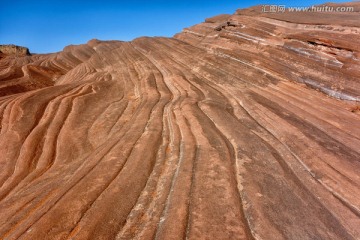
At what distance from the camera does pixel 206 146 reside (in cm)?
677

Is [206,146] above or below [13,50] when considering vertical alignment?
below

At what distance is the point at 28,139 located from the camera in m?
8.61

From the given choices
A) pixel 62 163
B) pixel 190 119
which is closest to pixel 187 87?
pixel 190 119

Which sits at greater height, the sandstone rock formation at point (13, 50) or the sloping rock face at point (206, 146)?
the sandstone rock formation at point (13, 50)

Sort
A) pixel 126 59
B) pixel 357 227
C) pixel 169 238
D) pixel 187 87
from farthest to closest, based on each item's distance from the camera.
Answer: pixel 126 59 < pixel 187 87 < pixel 357 227 < pixel 169 238

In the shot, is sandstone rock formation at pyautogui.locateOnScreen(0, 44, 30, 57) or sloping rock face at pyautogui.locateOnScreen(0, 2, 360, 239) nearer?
sloping rock face at pyautogui.locateOnScreen(0, 2, 360, 239)

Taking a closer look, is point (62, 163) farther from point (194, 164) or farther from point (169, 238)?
point (169, 238)

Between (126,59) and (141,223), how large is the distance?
16.5 metres

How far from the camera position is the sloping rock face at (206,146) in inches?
176

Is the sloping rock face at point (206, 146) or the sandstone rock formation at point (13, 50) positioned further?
the sandstone rock formation at point (13, 50)

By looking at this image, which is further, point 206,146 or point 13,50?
point 13,50

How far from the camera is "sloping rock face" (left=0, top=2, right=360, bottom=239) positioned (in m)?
4.47

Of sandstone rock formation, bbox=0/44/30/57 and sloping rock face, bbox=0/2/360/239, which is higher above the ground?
sandstone rock formation, bbox=0/44/30/57

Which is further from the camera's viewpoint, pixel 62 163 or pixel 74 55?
pixel 74 55
